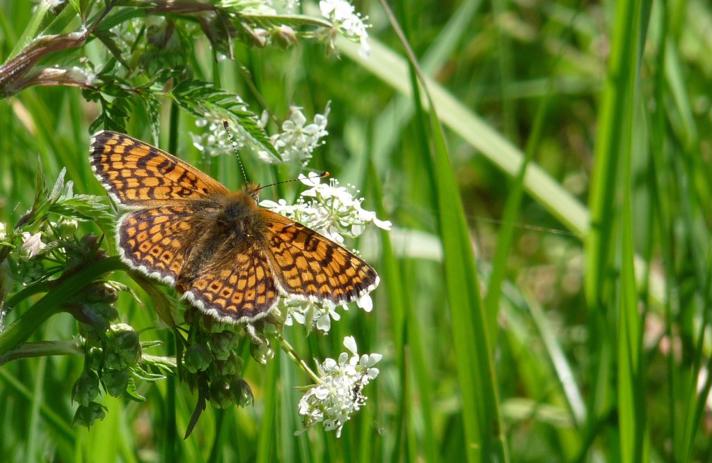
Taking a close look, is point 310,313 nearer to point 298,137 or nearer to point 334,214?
point 334,214

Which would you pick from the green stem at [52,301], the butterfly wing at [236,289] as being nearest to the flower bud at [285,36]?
the butterfly wing at [236,289]

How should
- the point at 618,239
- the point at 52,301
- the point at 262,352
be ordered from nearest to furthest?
the point at 52,301, the point at 262,352, the point at 618,239

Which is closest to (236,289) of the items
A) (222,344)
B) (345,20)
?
(222,344)

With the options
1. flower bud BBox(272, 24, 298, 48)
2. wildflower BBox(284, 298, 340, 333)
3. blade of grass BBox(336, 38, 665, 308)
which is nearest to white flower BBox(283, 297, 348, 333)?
wildflower BBox(284, 298, 340, 333)

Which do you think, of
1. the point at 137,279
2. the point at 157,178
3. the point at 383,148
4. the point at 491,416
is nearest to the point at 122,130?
the point at 157,178

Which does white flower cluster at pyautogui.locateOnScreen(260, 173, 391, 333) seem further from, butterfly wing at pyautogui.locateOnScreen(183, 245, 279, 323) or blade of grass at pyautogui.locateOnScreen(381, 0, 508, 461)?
blade of grass at pyautogui.locateOnScreen(381, 0, 508, 461)

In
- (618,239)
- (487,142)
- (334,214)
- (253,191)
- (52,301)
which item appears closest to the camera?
(52,301)
